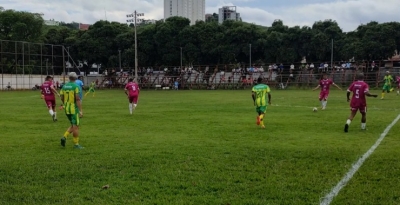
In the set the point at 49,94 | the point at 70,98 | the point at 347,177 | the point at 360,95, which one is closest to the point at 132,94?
the point at 49,94

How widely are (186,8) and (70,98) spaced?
128 m

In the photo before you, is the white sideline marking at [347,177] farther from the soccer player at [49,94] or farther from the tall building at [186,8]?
the tall building at [186,8]

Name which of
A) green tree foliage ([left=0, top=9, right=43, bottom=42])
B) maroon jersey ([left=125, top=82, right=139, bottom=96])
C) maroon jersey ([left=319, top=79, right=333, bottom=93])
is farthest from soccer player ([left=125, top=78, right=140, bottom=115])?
green tree foliage ([left=0, top=9, right=43, bottom=42])

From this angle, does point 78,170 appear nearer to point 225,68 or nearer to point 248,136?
point 248,136

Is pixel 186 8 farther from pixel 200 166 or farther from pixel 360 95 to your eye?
pixel 200 166

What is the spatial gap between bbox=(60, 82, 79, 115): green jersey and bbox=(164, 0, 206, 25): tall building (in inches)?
4754

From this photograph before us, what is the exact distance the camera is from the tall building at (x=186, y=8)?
436ft

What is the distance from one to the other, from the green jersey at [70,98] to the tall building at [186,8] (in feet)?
396

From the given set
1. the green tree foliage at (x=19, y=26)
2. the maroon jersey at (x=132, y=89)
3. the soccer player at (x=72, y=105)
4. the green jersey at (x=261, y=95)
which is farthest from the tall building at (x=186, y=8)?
the soccer player at (x=72, y=105)

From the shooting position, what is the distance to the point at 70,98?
35.9ft

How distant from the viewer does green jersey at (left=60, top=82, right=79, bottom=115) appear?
429 inches

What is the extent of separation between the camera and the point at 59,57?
71.6 m

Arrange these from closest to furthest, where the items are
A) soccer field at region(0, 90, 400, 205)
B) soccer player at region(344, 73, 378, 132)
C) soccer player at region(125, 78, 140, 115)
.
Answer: soccer field at region(0, 90, 400, 205) → soccer player at region(344, 73, 378, 132) → soccer player at region(125, 78, 140, 115)

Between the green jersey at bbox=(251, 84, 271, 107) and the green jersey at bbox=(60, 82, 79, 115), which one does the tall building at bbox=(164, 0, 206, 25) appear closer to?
the green jersey at bbox=(251, 84, 271, 107)
